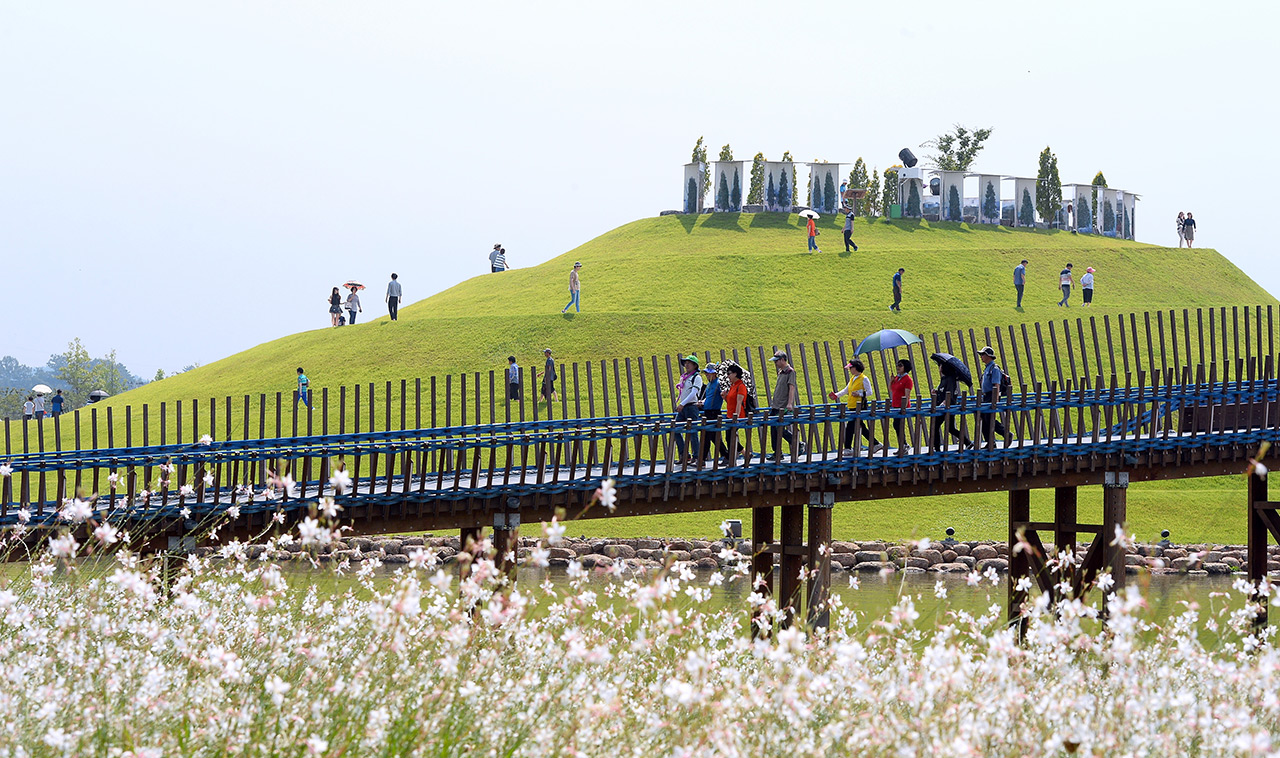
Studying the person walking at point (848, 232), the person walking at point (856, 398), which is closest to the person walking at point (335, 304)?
the person walking at point (848, 232)

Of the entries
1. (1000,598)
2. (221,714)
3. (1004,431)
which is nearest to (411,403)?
(1000,598)

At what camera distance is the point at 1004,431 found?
18.8 metres

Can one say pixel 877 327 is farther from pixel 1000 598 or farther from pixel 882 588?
pixel 1000 598

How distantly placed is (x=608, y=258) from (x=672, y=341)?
828 inches

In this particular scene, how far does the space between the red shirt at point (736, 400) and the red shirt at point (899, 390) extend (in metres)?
2.43

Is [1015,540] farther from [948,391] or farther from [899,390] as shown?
[899,390]

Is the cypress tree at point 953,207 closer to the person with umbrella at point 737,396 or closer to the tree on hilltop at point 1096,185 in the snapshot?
the tree on hilltop at point 1096,185

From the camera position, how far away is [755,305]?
185 ft

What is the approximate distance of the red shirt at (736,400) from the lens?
17516 mm

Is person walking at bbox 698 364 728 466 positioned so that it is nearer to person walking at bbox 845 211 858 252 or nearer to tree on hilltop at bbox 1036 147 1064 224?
person walking at bbox 845 211 858 252

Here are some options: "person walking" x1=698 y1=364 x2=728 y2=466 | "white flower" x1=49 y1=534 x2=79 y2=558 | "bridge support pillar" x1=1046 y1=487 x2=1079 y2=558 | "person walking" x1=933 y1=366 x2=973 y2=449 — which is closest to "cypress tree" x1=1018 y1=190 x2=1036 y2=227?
"bridge support pillar" x1=1046 y1=487 x2=1079 y2=558

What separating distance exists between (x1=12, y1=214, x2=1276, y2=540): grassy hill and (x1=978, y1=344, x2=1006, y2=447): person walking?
13687 millimetres

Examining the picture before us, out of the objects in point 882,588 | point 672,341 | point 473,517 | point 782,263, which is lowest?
point 882,588

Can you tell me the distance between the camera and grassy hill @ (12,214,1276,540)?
35125mm
